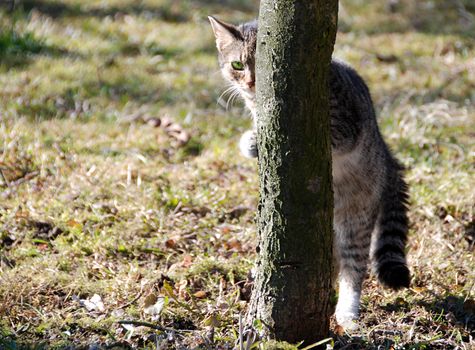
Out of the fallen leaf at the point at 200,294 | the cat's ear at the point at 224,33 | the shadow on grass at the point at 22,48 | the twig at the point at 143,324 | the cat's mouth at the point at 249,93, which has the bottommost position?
the shadow on grass at the point at 22,48

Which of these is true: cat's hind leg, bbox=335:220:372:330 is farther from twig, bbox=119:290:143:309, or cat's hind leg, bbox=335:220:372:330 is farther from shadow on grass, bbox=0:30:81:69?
shadow on grass, bbox=0:30:81:69

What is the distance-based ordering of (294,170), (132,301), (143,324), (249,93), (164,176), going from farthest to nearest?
(164,176), (249,93), (132,301), (143,324), (294,170)

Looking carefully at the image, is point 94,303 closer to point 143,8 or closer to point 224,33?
point 224,33

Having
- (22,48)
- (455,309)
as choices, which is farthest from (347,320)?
(22,48)

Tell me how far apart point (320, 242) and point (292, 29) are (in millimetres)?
811

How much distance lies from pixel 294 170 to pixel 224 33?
4.76 ft

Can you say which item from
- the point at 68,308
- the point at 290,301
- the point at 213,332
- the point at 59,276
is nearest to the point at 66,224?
the point at 59,276

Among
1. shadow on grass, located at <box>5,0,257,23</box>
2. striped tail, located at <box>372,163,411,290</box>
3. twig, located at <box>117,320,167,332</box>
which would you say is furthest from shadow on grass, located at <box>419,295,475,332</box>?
shadow on grass, located at <box>5,0,257,23</box>

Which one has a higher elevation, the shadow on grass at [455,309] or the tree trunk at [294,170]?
the tree trunk at [294,170]

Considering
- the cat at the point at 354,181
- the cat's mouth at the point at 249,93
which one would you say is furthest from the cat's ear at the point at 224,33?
the cat's mouth at the point at 249,93

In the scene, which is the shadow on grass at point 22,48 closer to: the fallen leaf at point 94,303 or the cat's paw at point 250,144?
the cat's paw at point 250,144

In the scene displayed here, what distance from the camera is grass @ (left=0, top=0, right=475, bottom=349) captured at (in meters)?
3.15

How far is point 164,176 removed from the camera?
4.50m

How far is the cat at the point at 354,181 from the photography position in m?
3.46
